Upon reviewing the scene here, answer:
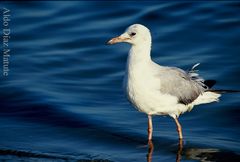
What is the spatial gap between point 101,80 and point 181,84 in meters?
4.58

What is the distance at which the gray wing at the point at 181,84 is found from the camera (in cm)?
1156

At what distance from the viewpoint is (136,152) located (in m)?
11.8

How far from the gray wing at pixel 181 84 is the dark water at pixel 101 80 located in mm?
834

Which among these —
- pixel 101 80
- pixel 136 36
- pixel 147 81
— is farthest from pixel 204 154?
pixel 101 80

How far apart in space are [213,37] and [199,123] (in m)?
5.65

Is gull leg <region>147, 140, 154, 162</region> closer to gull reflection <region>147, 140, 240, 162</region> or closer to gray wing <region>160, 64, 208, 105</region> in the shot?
gull reflection <region>147, 140, 240, 162</region>

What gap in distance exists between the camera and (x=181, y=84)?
473 inches

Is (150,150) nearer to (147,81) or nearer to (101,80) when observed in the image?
(147,81)

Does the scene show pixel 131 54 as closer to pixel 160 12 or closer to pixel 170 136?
pixel 170 136

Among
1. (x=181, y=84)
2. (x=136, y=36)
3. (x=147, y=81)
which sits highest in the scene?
(x=136, y=36)

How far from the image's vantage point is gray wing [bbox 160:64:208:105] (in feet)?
37.9

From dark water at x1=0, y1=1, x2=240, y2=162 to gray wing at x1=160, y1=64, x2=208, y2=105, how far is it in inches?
32.8

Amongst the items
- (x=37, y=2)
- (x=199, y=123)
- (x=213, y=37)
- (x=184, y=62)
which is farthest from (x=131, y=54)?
(x=37, y=2)

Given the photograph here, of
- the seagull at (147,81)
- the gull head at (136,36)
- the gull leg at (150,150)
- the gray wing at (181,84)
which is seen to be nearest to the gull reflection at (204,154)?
the gull leg at (150,150)
